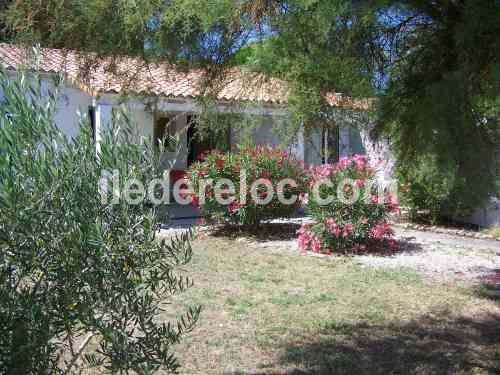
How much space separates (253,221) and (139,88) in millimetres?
6861

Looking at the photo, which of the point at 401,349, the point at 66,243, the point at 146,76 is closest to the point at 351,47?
the point at 146,76

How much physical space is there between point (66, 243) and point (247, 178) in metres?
8.79

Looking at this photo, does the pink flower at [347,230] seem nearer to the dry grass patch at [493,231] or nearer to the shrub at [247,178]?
the shrub at [247,178]

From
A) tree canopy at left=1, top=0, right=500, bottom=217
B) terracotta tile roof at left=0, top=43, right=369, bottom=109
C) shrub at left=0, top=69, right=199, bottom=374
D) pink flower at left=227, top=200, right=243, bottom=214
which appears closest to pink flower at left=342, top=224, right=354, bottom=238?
pink flower at left=227, top=200, right=243, bottom=214

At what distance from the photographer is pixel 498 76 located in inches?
121

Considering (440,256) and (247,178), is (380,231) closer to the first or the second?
(440,256)

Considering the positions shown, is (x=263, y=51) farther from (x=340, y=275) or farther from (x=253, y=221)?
(x=253, y=221)

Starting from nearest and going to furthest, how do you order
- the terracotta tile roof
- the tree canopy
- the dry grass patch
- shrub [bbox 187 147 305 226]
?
the tree canopy
the terracotta tile roof
the dry grass patch
shrub [bbox 187 147 305 226]

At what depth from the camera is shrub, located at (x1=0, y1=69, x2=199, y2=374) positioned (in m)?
2.47

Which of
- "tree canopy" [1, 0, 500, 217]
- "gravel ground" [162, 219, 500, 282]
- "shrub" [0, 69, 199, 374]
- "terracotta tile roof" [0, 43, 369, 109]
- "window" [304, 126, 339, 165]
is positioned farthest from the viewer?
"gravel ground" [162, 219, 500, 282]

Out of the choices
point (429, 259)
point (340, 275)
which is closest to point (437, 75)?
point (340, 275)

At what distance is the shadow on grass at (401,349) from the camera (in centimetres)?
502

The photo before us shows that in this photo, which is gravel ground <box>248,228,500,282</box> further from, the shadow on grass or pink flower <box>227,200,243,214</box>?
the shadow on grass

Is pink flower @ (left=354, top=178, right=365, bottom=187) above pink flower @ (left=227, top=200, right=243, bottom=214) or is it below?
above
